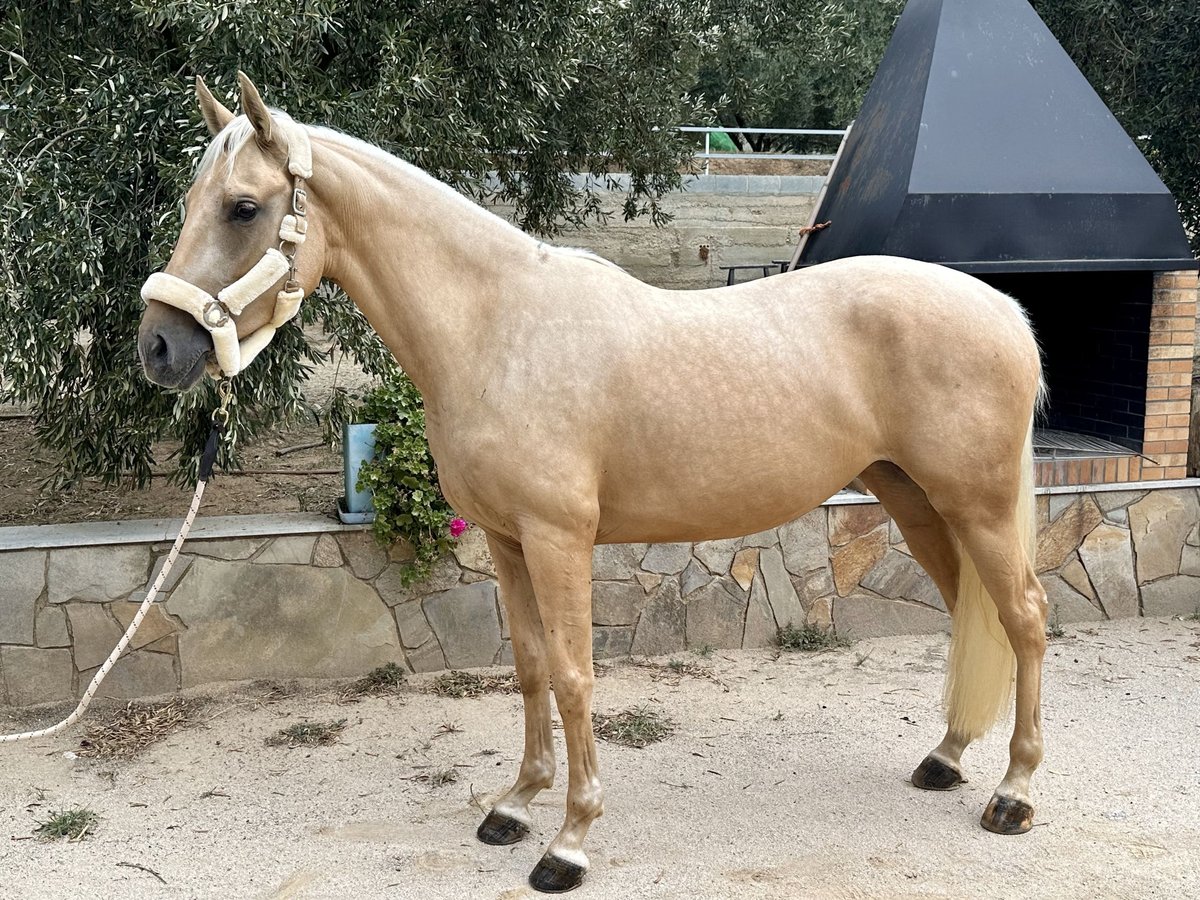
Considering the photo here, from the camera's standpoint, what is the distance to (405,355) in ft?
9.29

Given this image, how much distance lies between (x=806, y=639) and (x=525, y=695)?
194 centimetres

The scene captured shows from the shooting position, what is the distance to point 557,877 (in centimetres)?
284

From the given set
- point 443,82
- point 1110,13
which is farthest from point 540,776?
point 1110,13

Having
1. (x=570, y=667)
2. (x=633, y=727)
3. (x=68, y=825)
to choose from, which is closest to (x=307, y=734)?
(x=68, y=825)

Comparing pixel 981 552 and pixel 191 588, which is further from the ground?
pixel 981 552

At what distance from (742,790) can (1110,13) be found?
603 cm

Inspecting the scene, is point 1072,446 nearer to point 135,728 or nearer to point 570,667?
point 570,667

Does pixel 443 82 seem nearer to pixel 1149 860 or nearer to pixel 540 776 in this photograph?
pixel 540 776

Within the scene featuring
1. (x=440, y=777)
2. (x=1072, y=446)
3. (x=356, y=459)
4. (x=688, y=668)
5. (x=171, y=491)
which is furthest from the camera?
(x=171, y=491)

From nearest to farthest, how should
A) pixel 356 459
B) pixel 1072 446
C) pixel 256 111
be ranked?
pixel 256 111
pixel 356 459
pixel 1072 446

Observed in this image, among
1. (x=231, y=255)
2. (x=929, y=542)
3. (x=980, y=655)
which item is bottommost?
(x=980, y=655)

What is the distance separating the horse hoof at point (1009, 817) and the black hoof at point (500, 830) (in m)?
1.41

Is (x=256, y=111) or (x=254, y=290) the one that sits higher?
(x=256, y=111)

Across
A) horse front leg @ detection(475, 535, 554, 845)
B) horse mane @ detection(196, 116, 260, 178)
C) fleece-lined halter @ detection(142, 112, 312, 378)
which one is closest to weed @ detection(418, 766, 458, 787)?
horse front leg @ detection(475, 535, 554, 845)
